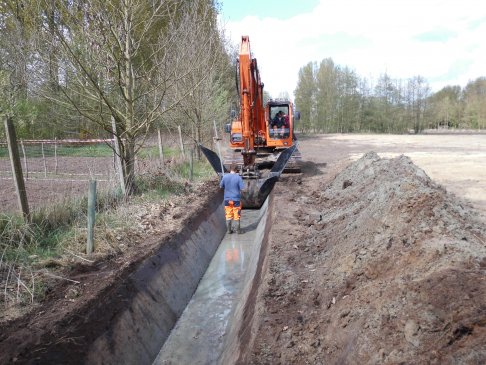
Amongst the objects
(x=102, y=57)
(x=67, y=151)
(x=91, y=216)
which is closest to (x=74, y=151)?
(x=67, y=151)

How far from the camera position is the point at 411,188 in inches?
239

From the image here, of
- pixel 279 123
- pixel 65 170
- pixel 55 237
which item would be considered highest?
pixel 279 123

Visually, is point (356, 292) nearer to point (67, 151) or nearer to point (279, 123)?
point (279, 123)

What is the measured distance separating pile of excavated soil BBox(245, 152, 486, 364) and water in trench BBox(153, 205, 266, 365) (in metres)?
1.07

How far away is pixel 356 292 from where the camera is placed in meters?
4.16

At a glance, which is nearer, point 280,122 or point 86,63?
point 86,63

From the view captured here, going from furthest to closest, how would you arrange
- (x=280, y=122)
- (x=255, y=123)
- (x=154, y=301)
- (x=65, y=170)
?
(x=280, y=122) < (x=255, y=123) < (x=65, y=170) < (x=154, y=301)

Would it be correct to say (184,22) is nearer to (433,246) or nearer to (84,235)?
(84,235)

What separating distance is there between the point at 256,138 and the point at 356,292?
11160mm

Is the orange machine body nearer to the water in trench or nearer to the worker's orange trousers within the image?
the worker's orange trousers

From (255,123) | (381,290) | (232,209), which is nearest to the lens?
(381,290)

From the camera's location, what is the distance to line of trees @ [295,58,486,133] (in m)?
66.1

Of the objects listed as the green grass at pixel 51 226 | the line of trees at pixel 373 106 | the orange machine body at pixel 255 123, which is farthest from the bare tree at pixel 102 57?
the line of trees at pixel 373 106

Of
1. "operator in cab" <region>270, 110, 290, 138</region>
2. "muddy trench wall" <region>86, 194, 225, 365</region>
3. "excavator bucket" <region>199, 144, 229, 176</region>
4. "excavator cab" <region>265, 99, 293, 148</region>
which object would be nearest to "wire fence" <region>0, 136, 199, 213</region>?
"excavator bucket" <region>199, 144, 229, 176</region>
